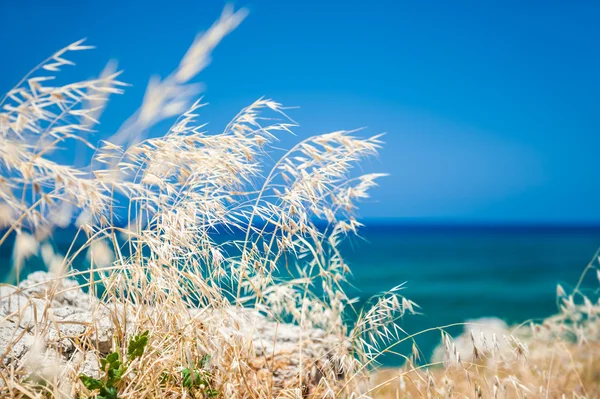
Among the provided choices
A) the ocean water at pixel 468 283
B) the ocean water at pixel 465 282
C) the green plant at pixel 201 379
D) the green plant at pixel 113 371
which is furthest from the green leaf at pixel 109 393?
the ocean water at pixel 468 283

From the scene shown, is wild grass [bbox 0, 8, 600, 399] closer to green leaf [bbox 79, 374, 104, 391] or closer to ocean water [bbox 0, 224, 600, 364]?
green leaf [bbox 79, 374, 104, 391]

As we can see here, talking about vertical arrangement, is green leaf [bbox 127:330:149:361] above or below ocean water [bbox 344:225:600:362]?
above

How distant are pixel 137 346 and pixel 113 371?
11 centimetres

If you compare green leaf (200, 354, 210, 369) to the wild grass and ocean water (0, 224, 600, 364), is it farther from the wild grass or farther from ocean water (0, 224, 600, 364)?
ocean water (0, 224, 600, 364)

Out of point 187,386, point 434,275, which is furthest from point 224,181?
point 434,275

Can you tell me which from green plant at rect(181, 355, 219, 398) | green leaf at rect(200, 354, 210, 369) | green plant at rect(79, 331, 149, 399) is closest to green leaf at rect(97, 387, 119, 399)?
green plant at rect(79, 331, 149, 399)

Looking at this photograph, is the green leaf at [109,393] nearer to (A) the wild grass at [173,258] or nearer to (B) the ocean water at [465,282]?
(A) the wild grass at [173,258]

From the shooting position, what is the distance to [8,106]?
4.92 ft

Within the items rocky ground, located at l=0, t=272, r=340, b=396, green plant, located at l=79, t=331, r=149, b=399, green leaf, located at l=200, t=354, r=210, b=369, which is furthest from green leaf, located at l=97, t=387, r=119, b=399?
green leaf, located at l=200, t=354, r=210, b=369

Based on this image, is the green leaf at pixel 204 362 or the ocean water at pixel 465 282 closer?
the green leaf at pixel 204 362

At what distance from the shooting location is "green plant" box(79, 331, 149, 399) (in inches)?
63.6

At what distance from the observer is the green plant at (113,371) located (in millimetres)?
1614

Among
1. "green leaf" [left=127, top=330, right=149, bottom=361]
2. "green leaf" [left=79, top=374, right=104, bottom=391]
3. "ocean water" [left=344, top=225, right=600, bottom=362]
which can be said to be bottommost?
"ocean water" [left=344, top=225, right=600, bottom=362]

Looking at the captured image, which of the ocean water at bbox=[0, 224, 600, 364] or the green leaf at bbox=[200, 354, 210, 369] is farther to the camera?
the ocean water at bbox=[0, 224, 600, 364]
